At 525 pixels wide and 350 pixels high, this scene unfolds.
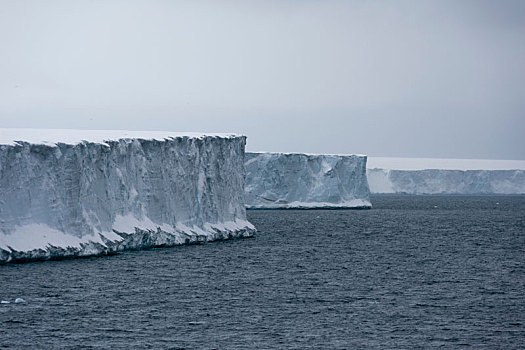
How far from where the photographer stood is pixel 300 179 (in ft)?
193

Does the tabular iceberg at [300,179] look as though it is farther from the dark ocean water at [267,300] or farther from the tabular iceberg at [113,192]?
the dark ocean water at [267,300]

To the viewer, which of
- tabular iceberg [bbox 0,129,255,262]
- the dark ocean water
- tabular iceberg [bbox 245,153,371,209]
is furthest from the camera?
tabular iceberg [bbox 245,153,371,209]

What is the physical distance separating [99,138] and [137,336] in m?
12.6

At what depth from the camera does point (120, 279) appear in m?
18.2

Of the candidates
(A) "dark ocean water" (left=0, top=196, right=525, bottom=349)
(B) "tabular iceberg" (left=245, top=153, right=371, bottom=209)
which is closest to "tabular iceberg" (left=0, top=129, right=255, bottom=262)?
(A) "dark ocean water" (left=0, top=196, right=525, bottom=349)

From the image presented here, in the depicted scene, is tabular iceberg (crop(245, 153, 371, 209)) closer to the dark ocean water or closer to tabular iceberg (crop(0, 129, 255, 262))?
tabular iceberg (crop(0, 129, 255, 262))

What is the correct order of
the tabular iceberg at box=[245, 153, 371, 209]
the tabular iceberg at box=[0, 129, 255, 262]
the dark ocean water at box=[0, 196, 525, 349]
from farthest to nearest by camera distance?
the tabular iceberg at box=[245, 153, 371, 209]
the tabular iceberg at box=[0, 129, 255, 262]
the dark ocean water at box=[0, 196, 525, 349]

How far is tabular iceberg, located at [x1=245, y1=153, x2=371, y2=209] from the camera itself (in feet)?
189

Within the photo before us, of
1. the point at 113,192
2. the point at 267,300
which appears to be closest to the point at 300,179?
the point at 113,192

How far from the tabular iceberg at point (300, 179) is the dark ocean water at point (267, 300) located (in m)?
30.1

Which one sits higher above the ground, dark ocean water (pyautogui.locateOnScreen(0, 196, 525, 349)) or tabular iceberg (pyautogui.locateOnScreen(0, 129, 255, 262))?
tabular iceberg (pyautogui.locateOnScreen(0, 129, 255, 262))

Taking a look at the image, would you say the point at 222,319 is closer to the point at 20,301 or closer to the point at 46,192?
the point at 20,301

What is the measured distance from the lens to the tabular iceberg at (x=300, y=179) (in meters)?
57.7

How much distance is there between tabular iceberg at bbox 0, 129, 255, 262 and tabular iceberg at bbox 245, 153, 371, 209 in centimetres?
2546
